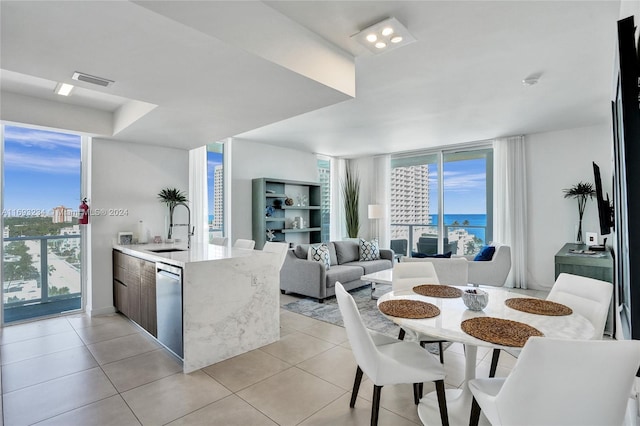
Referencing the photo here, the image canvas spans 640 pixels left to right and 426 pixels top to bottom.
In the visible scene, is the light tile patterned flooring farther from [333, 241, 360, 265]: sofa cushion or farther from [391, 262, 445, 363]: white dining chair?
[333, 241, 360, 265]: sofa cushion

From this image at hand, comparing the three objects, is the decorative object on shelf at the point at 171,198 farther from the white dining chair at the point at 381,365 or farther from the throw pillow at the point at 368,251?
the white dining chair at the point at 381,365

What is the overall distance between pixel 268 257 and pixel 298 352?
37.3 inches

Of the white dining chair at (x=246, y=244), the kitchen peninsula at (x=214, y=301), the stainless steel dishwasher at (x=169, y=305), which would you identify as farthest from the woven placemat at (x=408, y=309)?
the white dining chair at (x=246, y=244)

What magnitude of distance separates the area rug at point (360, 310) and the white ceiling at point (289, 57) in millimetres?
2425

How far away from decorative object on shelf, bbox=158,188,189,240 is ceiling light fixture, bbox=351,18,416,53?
11.1 ft

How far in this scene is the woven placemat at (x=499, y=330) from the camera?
1440 mm

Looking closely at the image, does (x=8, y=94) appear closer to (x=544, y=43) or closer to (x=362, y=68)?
(x=362, y=68)

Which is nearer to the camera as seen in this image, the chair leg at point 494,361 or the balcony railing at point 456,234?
the chair leg at point 494,361

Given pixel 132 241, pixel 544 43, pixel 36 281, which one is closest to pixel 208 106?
pixel 132 241

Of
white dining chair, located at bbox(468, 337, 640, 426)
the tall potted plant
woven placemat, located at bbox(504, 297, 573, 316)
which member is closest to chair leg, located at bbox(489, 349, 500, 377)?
woven placemat, located at bbox(504, 297, 573, 316)

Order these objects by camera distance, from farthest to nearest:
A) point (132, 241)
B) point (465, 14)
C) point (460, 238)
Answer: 1. point (460, 238)
2. point (132, 241)
3. point (465, 14)

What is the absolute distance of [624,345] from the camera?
1.07 meters

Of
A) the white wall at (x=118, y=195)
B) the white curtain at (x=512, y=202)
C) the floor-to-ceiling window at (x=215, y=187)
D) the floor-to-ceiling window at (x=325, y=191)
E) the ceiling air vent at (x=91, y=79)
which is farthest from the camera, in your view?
the floor-to-ceiling window at (x=325, y=191)

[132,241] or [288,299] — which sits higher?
[132,241]
